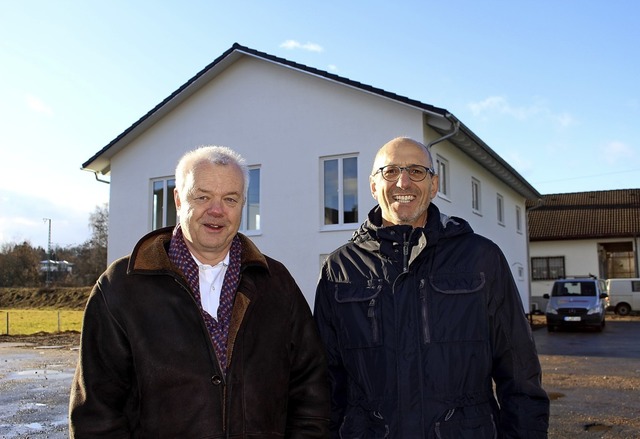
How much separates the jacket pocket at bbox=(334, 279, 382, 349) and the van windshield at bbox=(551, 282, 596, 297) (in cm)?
2095

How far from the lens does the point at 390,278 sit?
2859 millimetres

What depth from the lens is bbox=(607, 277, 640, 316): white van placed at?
100 ft

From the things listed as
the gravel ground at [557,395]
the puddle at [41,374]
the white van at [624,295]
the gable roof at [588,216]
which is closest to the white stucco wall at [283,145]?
the gravel ground at [557,395]

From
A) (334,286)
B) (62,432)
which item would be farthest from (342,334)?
(62,432)

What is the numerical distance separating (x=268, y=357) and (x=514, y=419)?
108 cm

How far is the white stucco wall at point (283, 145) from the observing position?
15.8 metres

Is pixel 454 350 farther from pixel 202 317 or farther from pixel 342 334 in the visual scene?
pixel 202 317

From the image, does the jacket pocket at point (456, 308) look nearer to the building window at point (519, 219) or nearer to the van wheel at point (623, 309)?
the building window at point (519, 219)

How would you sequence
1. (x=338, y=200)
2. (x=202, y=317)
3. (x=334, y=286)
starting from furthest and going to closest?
(x=338, y=200), (x=334, y=286), (x=202, y=317)

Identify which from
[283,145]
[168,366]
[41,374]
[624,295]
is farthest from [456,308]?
[624,295]

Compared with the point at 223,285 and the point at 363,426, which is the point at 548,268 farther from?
the point at 223,285

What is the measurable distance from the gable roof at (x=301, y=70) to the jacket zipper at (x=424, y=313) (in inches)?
475

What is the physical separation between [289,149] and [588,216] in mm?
27437

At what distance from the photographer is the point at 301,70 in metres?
16.4
